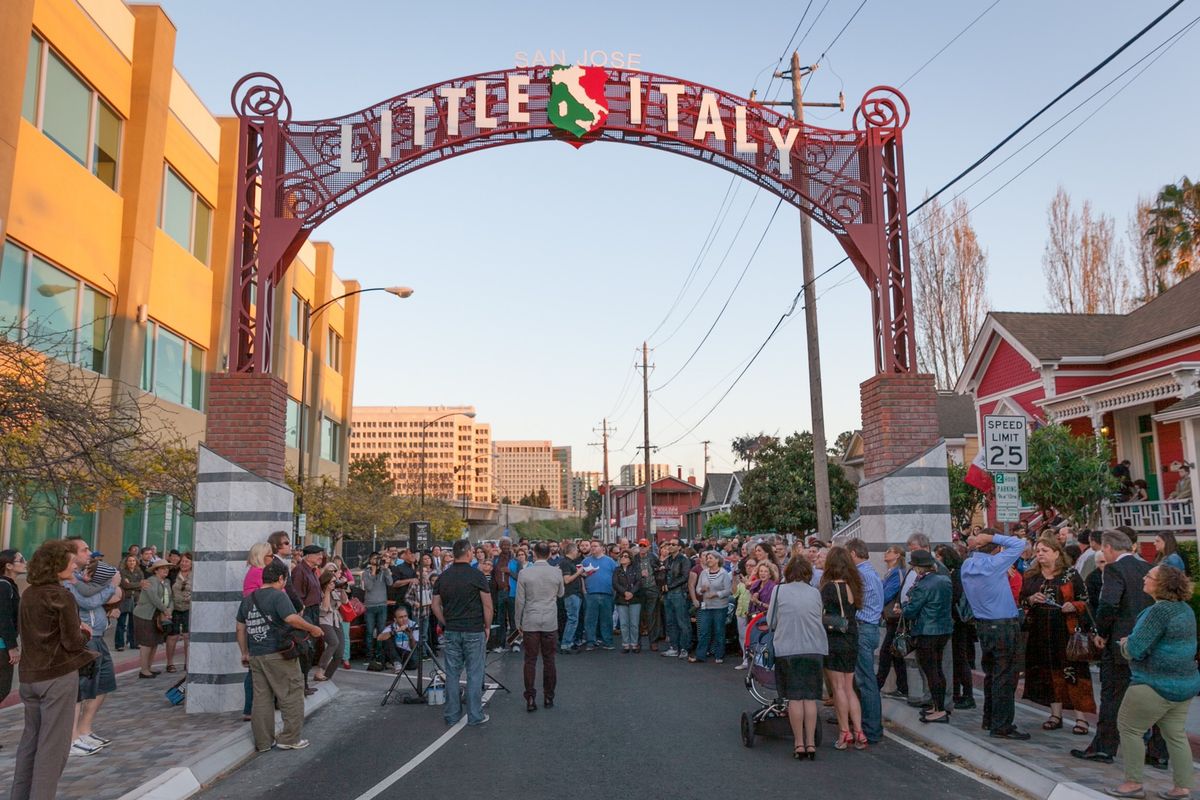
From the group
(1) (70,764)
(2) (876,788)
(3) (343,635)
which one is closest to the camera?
(2) (876,788)

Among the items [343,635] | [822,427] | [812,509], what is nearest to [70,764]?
[343,635]

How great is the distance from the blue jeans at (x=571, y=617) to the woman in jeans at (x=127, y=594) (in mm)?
7316

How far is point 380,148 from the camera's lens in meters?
12.7

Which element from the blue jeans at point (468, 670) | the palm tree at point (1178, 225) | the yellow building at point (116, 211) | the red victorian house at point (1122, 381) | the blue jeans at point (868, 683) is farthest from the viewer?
the palm tree at point (1178, 225)

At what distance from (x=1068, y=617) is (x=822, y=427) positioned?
36.2 ft

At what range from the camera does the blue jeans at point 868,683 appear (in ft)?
30.2

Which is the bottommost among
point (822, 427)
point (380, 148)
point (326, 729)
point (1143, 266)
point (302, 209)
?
point (326, 729)

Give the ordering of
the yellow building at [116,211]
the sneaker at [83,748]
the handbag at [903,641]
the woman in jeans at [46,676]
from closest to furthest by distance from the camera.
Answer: the woman in jeans at [46,676] < the sneaker at [83,748] < the handbag at [903,641] < the yellow building at [116,211]

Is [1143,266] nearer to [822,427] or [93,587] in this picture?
[822,427]

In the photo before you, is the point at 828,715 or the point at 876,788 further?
the point at 828,715

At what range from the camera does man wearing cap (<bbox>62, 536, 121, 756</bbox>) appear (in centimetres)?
877

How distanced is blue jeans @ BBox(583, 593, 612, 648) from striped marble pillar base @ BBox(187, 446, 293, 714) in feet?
25.6

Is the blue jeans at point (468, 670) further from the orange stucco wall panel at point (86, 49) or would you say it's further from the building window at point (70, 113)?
the orange stucco wall panel at point (86, 49)

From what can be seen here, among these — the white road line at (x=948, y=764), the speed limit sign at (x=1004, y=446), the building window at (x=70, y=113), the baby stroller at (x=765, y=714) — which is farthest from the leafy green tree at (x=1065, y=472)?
the building window at (x=70, y=113)
